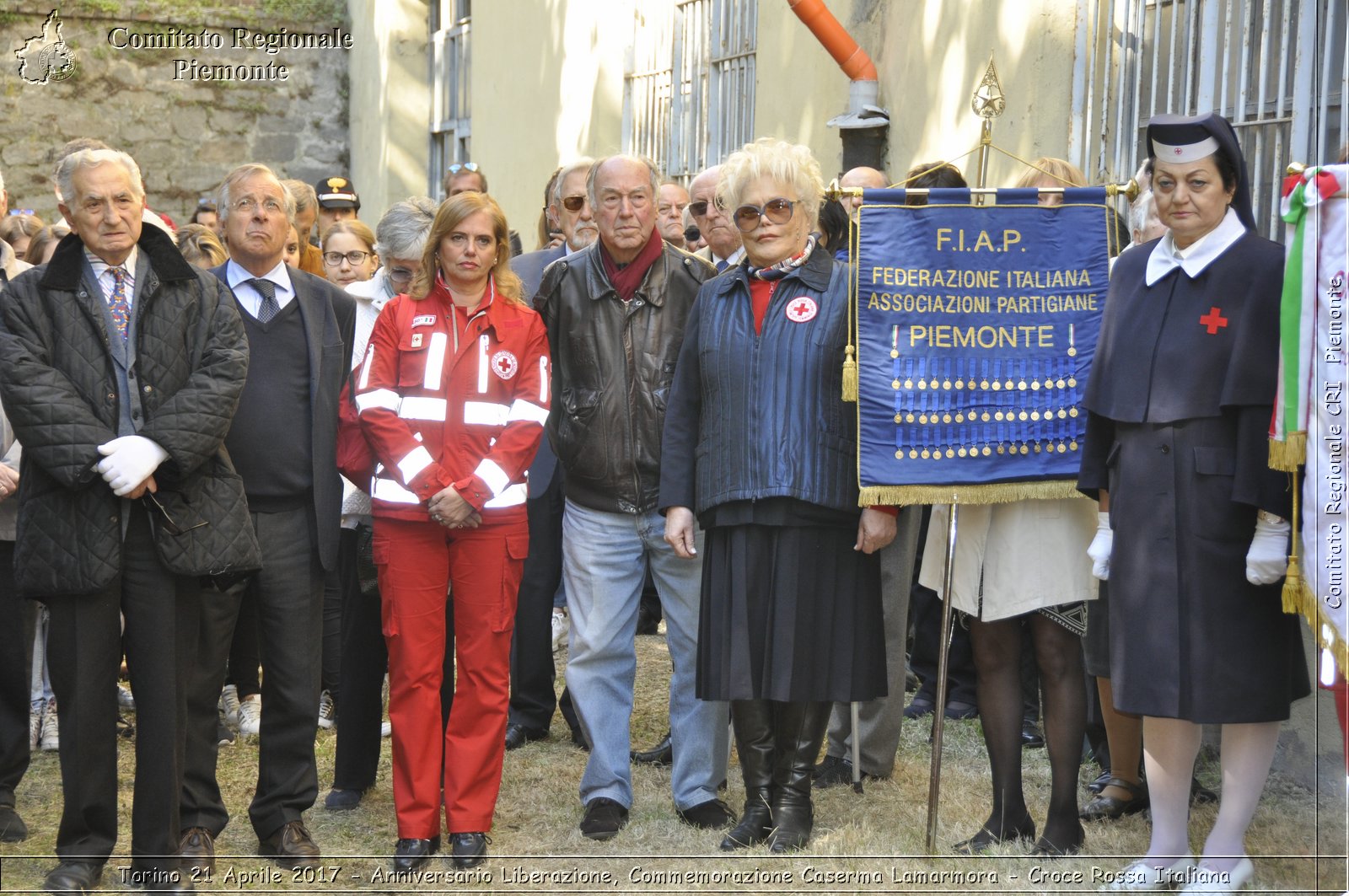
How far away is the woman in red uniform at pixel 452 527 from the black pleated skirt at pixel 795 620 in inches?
26.6

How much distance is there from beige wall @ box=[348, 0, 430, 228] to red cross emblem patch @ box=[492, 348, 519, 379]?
10778 millimetres

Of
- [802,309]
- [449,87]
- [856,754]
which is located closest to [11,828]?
[856,754]

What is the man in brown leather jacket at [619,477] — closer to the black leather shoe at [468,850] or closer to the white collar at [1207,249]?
the black leather shoe at [468,850]

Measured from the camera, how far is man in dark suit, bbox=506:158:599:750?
19.0ft

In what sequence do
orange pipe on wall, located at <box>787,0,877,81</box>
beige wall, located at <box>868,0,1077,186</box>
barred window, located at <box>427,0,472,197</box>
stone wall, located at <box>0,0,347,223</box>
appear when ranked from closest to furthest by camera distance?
1. beige wall, located at <box>868,0,1077,186</box>
2. orange pipe on wall, located at <box>787,0,877,81</box>
3. stone wall, located at <box>0,0,347,223</box>
4. barred window, located at <box>427,0,472,197</box>

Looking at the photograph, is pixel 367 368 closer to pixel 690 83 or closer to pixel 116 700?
pixel 116 700

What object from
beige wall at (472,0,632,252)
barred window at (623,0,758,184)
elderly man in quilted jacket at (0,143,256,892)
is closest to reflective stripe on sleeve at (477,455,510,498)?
elderly man in quilted jacket at (0,143,256,892)

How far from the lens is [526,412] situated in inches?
174

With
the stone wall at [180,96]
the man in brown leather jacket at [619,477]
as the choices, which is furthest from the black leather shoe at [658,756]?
the stone wall at [180,96]

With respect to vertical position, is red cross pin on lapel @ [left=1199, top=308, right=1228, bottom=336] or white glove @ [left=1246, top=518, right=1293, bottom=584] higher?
red cross pin on lapel @ [left=1199, top=308, right=1228, bottom=336]

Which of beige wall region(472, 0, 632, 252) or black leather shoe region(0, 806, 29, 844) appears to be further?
beige wall region(472, 0, 632, 252)

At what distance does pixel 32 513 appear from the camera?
3.96 metres

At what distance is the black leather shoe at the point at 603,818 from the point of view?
15.1ft

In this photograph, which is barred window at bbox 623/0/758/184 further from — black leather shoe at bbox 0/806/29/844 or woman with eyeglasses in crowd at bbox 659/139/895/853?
black leather shoe at bbox 0/806/29/844
